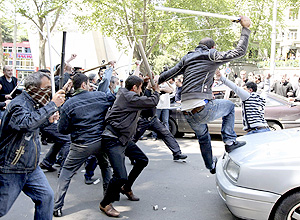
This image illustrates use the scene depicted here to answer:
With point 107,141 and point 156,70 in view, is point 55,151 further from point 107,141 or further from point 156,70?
point 156,70

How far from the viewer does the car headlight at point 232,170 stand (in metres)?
3.73

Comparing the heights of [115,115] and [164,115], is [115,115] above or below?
above

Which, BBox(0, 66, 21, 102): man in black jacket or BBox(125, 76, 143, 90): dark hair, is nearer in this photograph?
BBox(125, 76, 143, 90): dark hair

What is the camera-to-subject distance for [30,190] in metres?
3.21

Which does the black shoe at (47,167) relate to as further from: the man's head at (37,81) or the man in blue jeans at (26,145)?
the man's head at (37,81)

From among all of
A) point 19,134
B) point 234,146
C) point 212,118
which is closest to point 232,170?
point 234,146

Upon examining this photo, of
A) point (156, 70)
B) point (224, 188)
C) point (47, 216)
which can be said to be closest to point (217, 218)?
point (224, 188)

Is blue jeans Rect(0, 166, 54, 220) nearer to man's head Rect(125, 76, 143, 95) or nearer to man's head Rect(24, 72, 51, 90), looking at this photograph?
man's head Rect(24, 72, 51, 90)

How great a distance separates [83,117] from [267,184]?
2.36 meters

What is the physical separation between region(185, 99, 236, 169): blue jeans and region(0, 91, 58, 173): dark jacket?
6.92 feet

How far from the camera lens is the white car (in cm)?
335

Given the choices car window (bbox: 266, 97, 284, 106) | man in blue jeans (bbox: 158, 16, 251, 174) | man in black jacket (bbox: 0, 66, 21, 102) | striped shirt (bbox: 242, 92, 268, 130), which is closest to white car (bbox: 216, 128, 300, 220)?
man in blue jeans (bbox: 158, 16, 251, 174)

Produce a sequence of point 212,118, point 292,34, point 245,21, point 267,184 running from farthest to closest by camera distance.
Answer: point 292,34 → point 212,118 → point 245,21 → point 267,184

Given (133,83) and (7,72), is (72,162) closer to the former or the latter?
(133,83)
